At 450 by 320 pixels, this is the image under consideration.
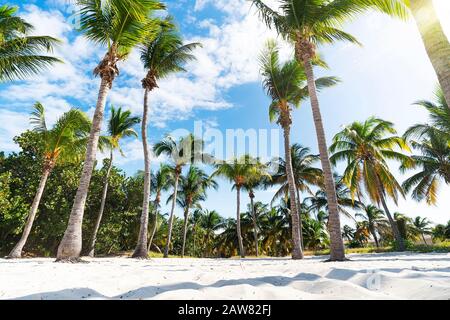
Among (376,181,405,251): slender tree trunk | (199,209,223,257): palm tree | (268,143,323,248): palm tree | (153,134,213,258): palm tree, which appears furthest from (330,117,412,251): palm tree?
(199,209,223,257): palm tree

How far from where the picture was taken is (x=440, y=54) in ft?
12.4

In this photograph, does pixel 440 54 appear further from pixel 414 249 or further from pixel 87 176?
pixel 414 249

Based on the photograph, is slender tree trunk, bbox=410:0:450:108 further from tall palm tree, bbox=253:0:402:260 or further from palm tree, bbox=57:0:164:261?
palm tree, bbox=57:0:164:261

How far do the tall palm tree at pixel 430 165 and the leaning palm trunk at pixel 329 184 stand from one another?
37.8 feet

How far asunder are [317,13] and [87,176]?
31.6 ft

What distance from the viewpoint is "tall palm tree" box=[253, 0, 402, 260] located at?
329 inches

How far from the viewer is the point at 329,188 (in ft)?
28.0

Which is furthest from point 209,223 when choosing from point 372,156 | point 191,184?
point 372,156

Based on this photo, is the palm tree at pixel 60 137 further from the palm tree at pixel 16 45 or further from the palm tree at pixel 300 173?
the palm tree at pixel 300 173

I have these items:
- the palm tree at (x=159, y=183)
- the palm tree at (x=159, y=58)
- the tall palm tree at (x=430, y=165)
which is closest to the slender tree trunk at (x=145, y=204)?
the palm tree at (x=159, y=58)

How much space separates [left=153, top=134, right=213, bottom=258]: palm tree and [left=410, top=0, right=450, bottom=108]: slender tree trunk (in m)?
19.6

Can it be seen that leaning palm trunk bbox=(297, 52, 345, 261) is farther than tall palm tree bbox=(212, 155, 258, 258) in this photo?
No

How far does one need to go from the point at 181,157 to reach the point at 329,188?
16.2 m
